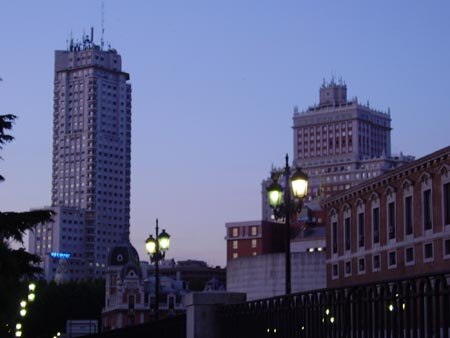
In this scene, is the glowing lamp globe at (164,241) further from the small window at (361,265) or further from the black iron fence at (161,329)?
the small window at (361,265)

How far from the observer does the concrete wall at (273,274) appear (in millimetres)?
101500

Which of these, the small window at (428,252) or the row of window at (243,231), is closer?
the small window at (428,252)

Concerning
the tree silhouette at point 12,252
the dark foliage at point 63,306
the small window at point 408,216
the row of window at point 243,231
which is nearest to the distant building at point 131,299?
the dark foliage at point 63,306

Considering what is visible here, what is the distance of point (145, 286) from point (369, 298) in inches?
6746

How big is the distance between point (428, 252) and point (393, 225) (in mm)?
6100

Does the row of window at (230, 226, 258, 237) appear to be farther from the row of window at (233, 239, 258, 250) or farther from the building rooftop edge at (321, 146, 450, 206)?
the building rooftop edge at (321, 146, 450, 206)

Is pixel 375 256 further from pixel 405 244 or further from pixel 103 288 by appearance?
pixel 103 288

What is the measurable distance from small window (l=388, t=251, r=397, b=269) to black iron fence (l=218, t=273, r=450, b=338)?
2076 inches

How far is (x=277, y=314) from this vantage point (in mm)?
18406

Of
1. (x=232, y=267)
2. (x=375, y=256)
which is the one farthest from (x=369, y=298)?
(x=232, y=267)

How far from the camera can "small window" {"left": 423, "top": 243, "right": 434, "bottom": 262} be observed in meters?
66.6

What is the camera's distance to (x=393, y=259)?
72.9 m

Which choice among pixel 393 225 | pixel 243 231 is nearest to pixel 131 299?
pixel 243 231

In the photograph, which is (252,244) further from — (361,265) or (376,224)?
(376,224)
